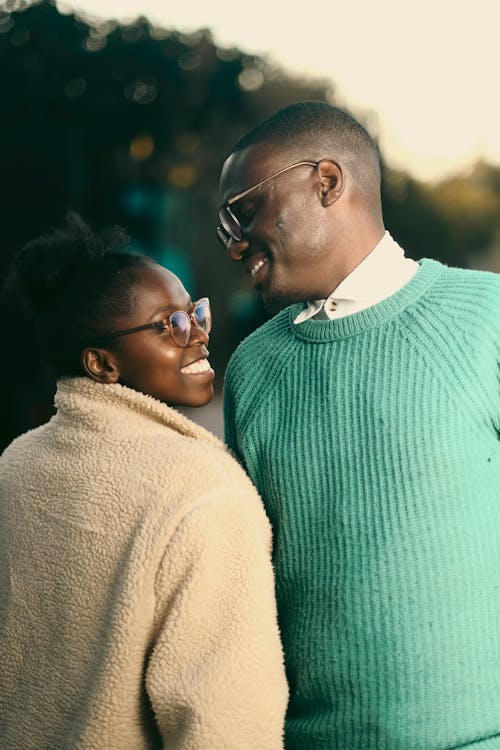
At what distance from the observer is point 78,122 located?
30.0 feet

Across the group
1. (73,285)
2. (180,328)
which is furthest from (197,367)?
(73,285)

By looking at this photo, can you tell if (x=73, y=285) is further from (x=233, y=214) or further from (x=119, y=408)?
(x=233, y=214)

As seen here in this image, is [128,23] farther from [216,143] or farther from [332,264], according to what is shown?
[332,264]

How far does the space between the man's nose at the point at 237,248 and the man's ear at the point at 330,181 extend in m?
0.22

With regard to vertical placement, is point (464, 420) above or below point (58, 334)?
below

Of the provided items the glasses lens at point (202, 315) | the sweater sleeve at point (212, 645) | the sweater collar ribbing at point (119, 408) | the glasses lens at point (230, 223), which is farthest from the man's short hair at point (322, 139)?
the sweater sleeve at point (212, 645)

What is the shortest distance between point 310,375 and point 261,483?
28 cm

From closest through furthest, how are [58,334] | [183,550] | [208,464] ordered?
[183,550] < [208,464] < [58,334]

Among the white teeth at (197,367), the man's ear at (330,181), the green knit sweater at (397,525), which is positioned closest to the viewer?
Result: the green knit sweater at (397,525)

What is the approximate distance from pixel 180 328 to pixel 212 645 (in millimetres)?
731

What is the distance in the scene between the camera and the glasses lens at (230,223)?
7.82 feet

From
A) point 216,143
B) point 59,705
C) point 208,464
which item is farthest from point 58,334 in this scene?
point 216,143

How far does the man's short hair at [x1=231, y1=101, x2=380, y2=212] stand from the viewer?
7.81 feet

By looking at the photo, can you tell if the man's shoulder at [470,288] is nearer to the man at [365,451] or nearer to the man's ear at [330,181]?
the man at [365,451]
